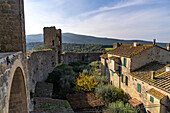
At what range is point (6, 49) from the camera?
4828 mm

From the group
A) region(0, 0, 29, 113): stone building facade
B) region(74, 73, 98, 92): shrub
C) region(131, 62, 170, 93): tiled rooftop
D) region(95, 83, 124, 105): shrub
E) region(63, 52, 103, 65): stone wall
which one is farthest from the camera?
region(63, 52, 103, 65): stone wall

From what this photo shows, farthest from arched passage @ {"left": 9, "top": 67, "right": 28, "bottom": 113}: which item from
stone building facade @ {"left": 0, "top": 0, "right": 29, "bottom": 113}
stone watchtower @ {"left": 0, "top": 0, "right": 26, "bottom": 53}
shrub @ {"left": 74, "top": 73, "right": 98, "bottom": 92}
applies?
shrub @ {"left": 74, "top": 73, "right": 98, "bottom": 92}

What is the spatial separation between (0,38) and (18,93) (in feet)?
7.79

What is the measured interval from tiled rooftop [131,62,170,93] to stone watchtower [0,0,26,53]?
9357mm

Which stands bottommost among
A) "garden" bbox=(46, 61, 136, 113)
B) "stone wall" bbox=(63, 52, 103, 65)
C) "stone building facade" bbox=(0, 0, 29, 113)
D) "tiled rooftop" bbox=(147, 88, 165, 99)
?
"garden" bbox=(46, 61, 136, 113)

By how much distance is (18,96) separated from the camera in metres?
4.95

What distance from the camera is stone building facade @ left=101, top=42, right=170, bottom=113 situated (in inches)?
326

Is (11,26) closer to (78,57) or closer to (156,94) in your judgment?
(156,94)

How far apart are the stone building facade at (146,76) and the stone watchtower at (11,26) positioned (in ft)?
29.4

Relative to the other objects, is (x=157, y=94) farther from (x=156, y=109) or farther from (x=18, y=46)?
(x=18, y=46)

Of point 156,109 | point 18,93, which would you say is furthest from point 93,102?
point 18,93

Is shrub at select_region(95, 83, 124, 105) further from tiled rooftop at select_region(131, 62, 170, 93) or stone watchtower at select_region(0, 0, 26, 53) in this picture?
stone watchtower at select_region(0, 0, 26, 53)

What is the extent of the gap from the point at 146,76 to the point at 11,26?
35.8 ft

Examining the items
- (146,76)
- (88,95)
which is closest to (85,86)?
(88,95)
